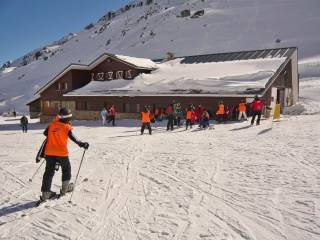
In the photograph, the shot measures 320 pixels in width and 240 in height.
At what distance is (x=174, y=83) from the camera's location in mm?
24703

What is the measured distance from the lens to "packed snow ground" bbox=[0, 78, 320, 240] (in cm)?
431

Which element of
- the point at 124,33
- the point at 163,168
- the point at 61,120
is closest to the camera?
the point at 61,120

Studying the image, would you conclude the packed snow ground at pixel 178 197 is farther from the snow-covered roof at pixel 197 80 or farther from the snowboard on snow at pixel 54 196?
the snow-covered roof at pixel 197 80

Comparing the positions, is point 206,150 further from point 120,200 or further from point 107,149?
point 120,200

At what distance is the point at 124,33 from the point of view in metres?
88.9

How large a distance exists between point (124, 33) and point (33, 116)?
49.1m

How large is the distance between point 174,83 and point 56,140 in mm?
19737

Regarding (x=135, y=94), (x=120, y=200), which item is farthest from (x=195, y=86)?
(x=120, y=200)

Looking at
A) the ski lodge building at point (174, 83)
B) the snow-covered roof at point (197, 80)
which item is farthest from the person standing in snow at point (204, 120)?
the snow-covered roof at point (197, 80)

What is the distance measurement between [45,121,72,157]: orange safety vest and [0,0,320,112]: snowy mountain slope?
50.9 meters

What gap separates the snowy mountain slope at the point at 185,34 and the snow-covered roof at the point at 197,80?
29.1 metres

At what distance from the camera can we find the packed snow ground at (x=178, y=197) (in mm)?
4309

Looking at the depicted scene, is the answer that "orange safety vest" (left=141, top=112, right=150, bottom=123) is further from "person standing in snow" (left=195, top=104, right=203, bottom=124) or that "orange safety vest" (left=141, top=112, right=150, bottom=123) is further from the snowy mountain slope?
the snowy mountain slope

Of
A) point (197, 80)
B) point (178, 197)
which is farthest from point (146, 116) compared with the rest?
point (197, 80)
